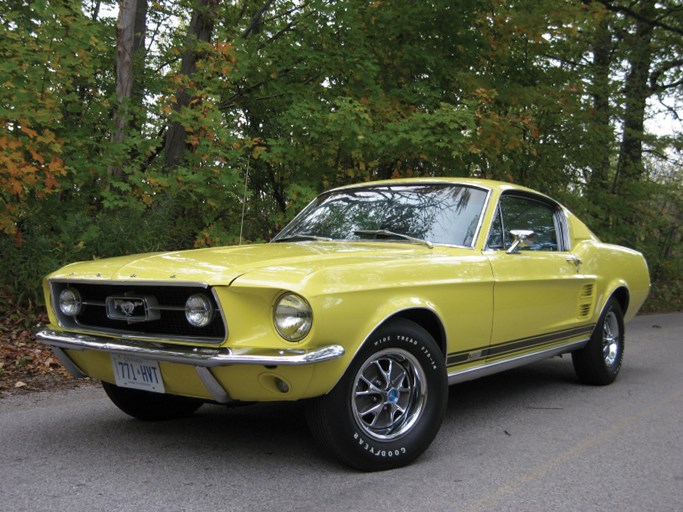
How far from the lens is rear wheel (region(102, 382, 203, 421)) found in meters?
4.05

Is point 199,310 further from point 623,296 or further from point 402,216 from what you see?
point 623,296

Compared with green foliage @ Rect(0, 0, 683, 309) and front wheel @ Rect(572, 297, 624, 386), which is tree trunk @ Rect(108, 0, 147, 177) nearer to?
green foliage @ Rect(0, 0, 683, 309)

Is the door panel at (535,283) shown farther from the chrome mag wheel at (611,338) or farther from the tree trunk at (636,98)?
the tree trunk at (636,98)

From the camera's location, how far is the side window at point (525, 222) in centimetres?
455

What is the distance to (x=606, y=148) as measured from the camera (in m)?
12.3

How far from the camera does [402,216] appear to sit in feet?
14.7

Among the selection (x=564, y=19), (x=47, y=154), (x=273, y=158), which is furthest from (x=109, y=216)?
(x=564, y=19)

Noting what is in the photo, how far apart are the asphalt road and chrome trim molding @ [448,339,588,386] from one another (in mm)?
345

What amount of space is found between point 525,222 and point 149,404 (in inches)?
118

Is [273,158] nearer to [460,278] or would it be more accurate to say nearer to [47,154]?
[47,154]

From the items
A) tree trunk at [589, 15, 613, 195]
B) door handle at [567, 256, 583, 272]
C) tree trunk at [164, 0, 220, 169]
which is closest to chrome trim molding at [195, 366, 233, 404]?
door handle at [567, 256, 583, 272]

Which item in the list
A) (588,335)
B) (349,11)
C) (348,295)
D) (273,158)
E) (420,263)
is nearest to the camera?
(348,295)

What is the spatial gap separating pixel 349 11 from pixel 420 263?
23.4 feet

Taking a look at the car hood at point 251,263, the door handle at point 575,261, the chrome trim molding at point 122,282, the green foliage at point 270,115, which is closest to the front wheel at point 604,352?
the door handle at point 575,261
